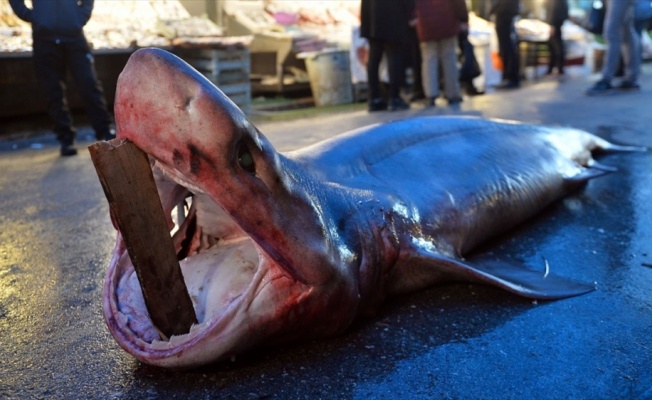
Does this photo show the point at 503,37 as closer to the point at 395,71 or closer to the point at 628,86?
the point at 628,86

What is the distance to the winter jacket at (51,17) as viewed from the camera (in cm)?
633

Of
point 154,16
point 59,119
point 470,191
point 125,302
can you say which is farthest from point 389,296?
point 154,16

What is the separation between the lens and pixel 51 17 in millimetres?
6352

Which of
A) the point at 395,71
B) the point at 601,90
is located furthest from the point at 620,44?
the point at 395,71

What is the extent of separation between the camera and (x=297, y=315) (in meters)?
1.72

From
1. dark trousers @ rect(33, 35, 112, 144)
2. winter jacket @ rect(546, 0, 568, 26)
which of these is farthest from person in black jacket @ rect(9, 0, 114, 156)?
winter jacket @ rect(546, 0, 568, 26)

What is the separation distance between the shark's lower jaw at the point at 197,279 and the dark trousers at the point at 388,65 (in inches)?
279

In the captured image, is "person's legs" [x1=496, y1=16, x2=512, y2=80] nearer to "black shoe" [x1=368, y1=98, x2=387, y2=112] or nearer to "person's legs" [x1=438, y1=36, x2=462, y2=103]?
"person's legs" [x1=438, y1=36, x2=462, y2=103]

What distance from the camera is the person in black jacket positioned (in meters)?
6.35

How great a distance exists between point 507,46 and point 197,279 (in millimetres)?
10940

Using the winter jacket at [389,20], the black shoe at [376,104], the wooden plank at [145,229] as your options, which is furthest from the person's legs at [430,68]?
the wooden plank at [145,229]

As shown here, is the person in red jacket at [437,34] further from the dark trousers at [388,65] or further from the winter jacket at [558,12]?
the winter jacket at [558,12]

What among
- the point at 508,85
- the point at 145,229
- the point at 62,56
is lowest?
the point at 145,229

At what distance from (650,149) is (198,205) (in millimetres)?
4310
